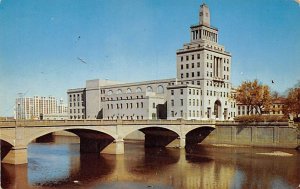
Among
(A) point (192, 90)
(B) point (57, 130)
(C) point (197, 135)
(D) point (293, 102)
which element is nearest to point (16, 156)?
(B) point (57, 130)

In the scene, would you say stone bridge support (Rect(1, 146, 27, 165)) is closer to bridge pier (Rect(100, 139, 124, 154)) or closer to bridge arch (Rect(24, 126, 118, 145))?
bridge arch (Rect(24, 126, 118, 145))

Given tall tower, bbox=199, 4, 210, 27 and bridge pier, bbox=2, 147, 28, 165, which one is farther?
tall tower, bbox=199, 4, 210, 27

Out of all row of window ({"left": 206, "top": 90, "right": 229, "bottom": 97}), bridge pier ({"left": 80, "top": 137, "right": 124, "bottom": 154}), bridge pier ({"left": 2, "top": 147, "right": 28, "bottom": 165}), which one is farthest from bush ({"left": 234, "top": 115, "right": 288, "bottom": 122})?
bridge pier ({"left": 2, "top": 147, "right": 28, "bottom": 165})

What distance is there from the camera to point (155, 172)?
49.4 metres

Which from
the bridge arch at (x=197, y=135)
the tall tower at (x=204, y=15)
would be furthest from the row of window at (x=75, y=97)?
the bridge arch at (x=197, y=135)

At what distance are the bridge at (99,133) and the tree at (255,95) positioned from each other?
36.5 ft

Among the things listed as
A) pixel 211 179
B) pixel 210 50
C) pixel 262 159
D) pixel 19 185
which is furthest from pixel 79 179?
pixel 210 50

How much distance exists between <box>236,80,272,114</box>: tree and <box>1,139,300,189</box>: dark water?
23590mm

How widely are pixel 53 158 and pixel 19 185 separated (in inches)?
896

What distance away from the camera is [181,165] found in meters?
56.1

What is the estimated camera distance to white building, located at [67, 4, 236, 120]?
105 m

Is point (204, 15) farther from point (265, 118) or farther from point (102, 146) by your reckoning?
point (102, 146)

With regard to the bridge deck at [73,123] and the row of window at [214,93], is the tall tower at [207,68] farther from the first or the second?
the bridge deck at [73,123]

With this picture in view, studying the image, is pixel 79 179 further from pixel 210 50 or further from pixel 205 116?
pixel 210 50
